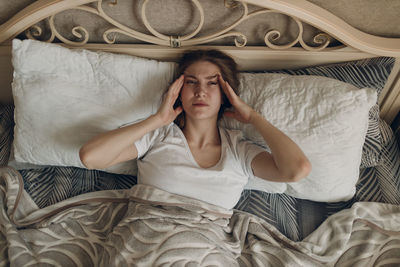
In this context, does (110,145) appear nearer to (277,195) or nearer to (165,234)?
(165,234)

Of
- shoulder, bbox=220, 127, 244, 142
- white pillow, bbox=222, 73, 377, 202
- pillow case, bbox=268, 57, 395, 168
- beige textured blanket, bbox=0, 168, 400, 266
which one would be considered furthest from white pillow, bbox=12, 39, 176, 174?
pillow case, bbox=268, 57, 395, 168

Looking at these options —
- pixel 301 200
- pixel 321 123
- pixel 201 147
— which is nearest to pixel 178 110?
pixel 201 147

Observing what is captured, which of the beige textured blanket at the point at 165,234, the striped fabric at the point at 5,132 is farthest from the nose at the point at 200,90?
the striped fabric at the point at 5,132

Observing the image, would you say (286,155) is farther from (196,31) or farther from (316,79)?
(196,31)

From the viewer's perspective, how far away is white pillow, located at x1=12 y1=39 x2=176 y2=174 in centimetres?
120

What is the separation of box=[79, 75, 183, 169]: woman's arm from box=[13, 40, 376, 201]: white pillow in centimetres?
13

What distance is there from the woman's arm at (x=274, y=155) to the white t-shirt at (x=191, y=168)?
57mm

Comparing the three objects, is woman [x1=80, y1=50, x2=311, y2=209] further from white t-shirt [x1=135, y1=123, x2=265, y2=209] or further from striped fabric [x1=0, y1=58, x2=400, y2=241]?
striped fabric [x1=0, y1=58, x2=400, y2=241]

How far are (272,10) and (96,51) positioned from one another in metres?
0.81

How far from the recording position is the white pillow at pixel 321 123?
112 cm

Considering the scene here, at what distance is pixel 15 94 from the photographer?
121 cm

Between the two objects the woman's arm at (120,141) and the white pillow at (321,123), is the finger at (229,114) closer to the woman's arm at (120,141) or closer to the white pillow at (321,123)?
the white pillow at (321,123)

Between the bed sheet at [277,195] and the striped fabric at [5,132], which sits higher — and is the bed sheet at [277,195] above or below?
below

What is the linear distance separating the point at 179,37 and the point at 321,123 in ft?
2.39
